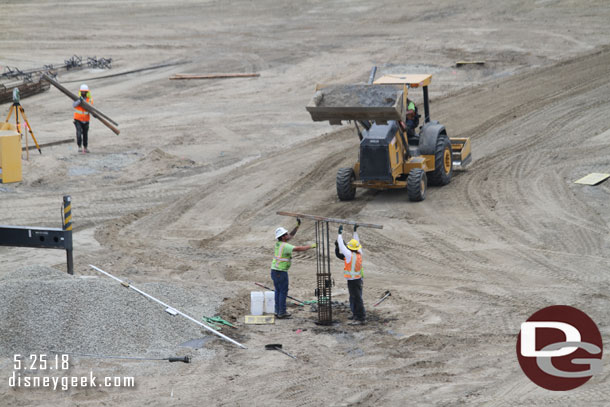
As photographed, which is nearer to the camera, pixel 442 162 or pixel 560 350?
pixel 560 350

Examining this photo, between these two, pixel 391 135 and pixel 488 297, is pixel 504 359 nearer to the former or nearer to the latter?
pixel 488 297

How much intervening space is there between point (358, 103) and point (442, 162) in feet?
10.5

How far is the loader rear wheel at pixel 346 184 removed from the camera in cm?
1977

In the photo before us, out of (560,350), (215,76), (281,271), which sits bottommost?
(560,350)

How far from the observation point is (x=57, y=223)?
1956cm

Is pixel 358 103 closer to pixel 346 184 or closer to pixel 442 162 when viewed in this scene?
pixel 346 184

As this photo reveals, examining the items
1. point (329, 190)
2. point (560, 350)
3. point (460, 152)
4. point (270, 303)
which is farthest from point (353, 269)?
point (460, 152)

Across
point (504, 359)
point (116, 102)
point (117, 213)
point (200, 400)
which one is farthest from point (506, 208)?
point (116, 102)

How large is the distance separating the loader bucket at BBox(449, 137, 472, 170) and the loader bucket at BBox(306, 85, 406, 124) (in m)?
3.29

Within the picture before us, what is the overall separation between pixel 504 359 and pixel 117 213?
37.6ft

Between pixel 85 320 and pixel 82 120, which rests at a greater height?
pixel 82 120

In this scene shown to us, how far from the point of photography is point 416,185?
19281mm

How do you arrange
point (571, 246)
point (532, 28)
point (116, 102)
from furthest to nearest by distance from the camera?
point (532, 28), point (116, 102), point (571, 246)

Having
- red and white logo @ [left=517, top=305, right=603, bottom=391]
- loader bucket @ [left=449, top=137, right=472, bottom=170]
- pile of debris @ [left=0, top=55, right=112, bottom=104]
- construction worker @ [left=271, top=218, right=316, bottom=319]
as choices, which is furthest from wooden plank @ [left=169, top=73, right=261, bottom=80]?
red and white logo @ [left=517, top=305, right=603, bottom=391]
